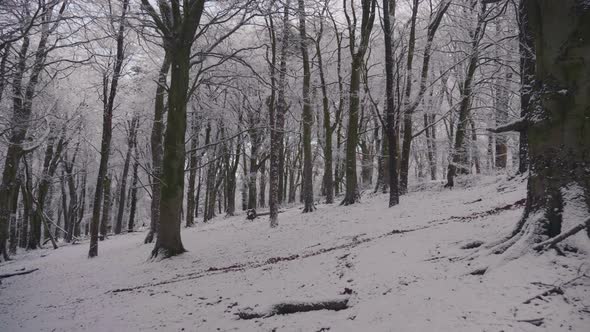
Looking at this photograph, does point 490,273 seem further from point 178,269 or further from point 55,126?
point 55,126

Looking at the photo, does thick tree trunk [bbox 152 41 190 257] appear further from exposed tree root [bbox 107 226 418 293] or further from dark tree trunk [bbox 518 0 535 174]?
dark tree trunk [bbox 518 0 535 174]

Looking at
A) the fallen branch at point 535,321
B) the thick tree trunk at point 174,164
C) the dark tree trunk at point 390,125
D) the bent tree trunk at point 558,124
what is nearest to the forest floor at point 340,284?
the fallen branch at point 535,321

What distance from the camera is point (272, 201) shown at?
1426cm

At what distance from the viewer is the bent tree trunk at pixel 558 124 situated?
3609 millimetres

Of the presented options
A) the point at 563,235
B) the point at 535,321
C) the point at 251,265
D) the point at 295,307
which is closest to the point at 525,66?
the point at 563,235

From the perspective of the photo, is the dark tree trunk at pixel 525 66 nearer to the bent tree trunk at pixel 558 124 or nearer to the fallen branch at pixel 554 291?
the bent tree trunk at pixel 558 124

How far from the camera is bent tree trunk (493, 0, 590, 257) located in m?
3.61

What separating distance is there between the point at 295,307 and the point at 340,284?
0.87 metres

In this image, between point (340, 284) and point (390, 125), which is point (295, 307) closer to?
point (340, 284)

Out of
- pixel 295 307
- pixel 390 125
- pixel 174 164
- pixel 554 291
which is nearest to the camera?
pixel 554 291

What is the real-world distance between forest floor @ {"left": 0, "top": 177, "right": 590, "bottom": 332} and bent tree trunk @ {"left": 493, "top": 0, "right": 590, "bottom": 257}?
1.14 feet

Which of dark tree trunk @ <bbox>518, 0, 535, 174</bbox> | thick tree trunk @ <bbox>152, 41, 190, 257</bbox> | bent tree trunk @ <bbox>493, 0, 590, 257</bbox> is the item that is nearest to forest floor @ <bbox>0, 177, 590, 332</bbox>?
bent tree trunk @ <bbox>493, 0, 590, 257</bbox>

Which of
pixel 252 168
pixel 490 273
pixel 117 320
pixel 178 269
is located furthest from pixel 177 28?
pixel 252 168

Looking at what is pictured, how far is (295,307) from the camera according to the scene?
15.4 ft
